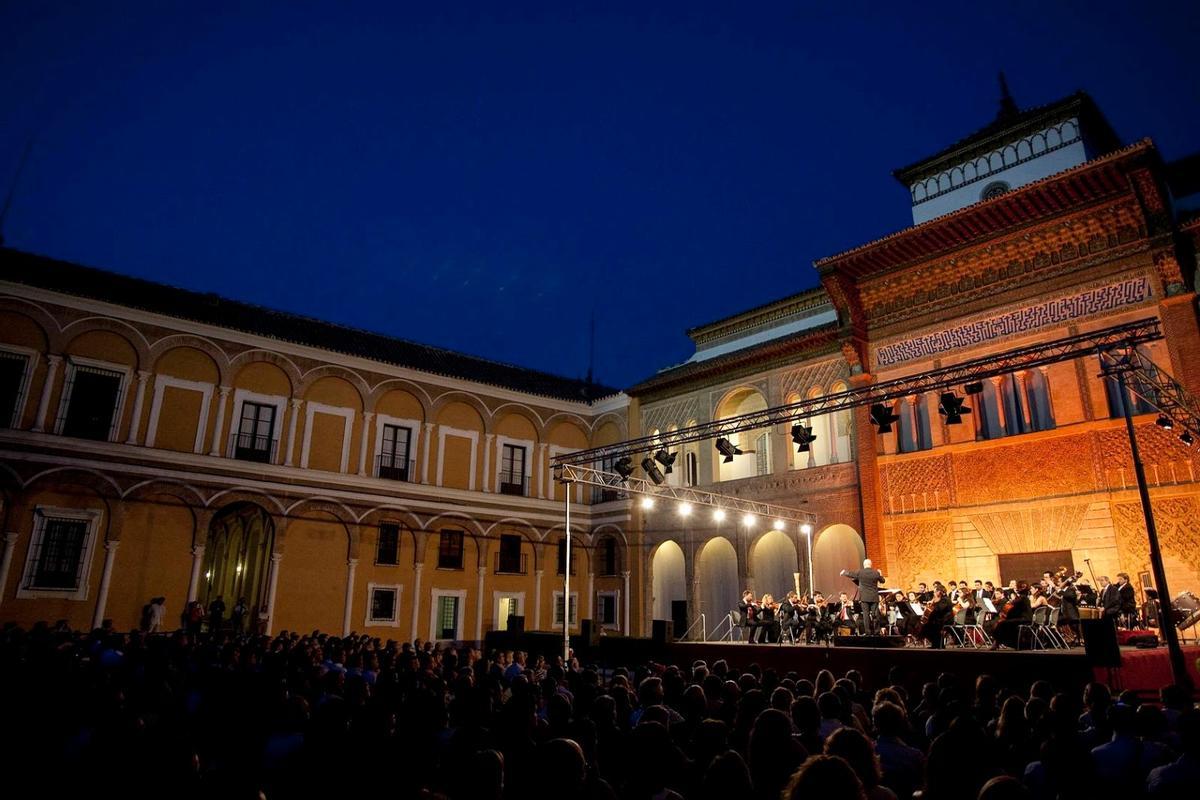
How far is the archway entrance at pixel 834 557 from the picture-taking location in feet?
70.0

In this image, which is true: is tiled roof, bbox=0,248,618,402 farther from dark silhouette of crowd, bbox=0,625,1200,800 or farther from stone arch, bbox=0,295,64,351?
dark silhouette of crowd, bbox=0,625,1200,800

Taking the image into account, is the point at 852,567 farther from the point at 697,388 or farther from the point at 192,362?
the point at 192,362

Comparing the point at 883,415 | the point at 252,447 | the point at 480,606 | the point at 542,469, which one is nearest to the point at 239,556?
the point at 252,447

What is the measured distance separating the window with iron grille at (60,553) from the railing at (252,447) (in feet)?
12.6

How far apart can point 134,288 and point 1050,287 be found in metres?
24.6

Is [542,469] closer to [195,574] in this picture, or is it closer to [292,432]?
[292,432]

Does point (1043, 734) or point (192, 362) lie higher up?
point (192, 362)

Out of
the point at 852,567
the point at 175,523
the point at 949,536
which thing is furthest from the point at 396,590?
the point at 949,536

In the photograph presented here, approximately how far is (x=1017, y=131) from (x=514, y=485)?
63.9 feet

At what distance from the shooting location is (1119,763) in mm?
4520

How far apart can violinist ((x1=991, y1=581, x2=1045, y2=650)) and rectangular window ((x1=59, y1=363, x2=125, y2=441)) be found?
21.5 meters

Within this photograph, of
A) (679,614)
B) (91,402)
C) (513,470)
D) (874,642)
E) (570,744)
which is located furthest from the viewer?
(513,470)

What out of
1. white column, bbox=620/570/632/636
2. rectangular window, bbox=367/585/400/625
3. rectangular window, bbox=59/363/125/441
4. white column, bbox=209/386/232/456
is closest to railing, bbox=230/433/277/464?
white column, bbox=209/386/232/456

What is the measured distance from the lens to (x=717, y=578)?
79.4ft
